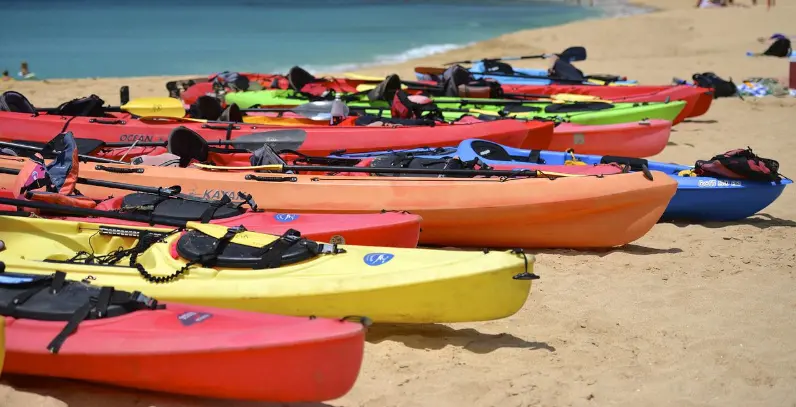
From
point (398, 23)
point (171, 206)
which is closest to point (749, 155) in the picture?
point (171, 206)

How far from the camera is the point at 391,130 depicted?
7.05 m

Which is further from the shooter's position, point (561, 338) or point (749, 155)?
point (749, 155)

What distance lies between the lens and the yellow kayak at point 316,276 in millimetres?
3799

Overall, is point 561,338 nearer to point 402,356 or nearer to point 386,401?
point 402,356

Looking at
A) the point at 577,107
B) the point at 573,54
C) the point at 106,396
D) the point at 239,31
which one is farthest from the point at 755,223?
the point at 239,31

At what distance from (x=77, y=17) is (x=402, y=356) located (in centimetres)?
3198

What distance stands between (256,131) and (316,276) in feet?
10.6

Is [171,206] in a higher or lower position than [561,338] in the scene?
higher

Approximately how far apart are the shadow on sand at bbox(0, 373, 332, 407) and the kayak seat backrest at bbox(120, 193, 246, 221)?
1201 mm

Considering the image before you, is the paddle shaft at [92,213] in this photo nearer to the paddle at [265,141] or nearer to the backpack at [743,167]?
the paddle at [265,141]

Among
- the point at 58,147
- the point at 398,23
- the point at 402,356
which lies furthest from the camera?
the point at 398,23

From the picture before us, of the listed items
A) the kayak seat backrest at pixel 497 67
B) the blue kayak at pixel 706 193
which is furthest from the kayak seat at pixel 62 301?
the kayak seat backrest at pixel 497 67

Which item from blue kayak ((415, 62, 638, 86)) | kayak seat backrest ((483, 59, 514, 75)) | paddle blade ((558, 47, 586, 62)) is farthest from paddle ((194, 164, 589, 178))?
paddle blade ((558, 47, 586, 62))

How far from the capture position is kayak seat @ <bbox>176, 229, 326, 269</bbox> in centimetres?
391
